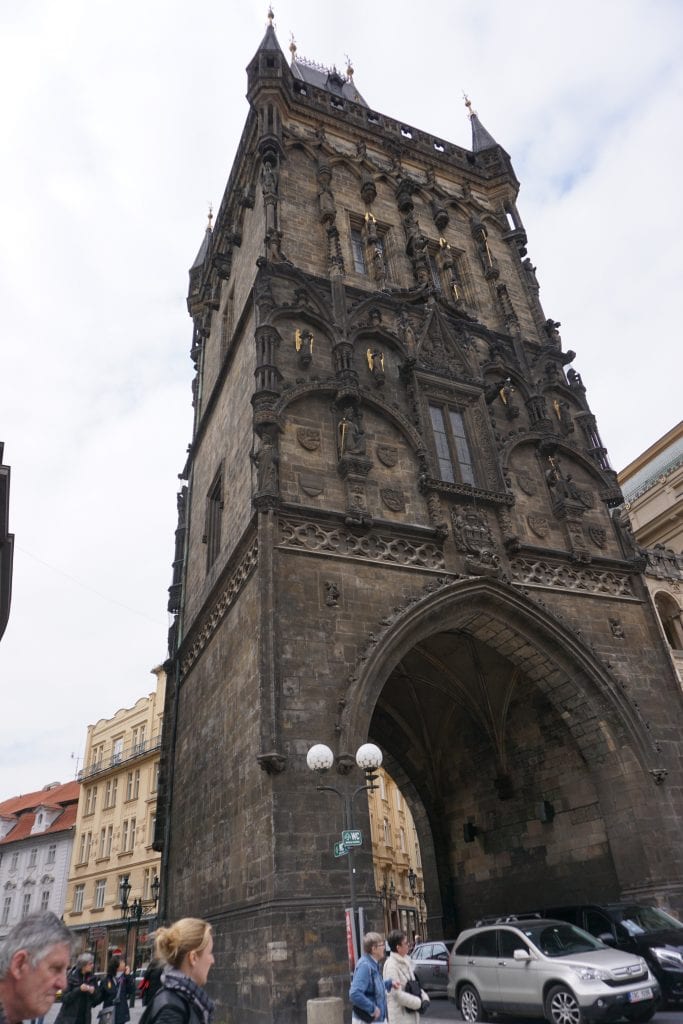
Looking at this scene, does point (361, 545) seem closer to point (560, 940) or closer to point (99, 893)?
point (560, 940)

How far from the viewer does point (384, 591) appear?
14.0 metres

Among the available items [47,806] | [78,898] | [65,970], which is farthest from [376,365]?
[47,806]

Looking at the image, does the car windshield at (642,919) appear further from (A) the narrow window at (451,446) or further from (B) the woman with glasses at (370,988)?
(A) the narrow window at (451,446)

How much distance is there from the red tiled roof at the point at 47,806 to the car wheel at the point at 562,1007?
40718mm

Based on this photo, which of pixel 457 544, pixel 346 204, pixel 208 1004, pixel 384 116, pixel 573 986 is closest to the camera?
pixel 208 1004

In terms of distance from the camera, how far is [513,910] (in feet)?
55.0

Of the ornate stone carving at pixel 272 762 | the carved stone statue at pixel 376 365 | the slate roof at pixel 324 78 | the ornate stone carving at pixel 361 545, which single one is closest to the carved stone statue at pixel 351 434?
the carved stone statue at pixel 376 365

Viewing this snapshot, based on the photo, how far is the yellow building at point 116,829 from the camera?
113 feet

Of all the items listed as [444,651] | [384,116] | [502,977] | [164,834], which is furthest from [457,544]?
[384,116]

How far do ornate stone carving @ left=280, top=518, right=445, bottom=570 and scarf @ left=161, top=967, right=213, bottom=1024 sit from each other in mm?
10737

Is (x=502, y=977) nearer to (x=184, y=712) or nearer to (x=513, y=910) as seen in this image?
(x=513, y=910)

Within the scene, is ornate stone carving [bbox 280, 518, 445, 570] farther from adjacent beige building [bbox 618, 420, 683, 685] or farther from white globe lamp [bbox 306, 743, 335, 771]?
adjacent beige building [bbox 618, 420, 683, 685]

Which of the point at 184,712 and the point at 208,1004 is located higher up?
the point at 184,712

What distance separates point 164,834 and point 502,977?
10178mm
